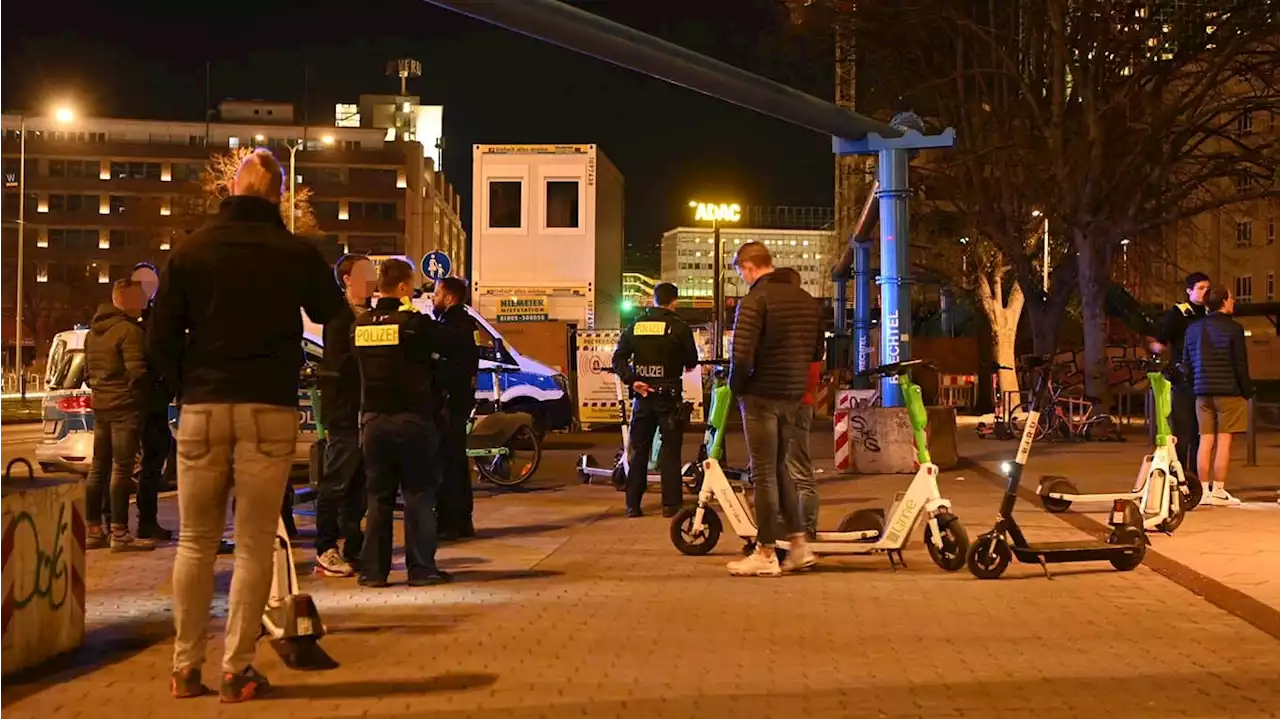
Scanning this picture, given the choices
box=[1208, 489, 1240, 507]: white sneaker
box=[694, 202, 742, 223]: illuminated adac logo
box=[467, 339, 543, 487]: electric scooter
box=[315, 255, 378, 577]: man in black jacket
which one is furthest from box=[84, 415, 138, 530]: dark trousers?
box=[694, 202, 742, 223]: illuminated adac logo

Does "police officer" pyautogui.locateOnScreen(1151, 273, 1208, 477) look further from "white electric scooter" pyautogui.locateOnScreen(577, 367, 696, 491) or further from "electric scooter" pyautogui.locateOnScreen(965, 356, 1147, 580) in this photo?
"white electric scooter" pyautogui.locateOnScreen(577, 367, 696, 491)

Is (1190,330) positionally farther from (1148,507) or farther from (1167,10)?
(1167,10)

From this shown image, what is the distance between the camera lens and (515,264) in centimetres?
2481

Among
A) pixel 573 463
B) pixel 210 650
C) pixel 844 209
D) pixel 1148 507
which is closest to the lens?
pixel 210 650

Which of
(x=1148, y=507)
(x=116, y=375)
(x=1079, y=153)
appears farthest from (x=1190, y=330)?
(x=1079, y=153)

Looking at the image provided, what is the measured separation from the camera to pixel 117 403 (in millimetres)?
9391

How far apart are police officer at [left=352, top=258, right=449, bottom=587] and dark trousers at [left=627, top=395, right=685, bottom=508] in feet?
11.7

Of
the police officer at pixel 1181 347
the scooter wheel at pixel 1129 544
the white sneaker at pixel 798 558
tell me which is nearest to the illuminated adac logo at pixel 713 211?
the police officer at pixel 1181 347

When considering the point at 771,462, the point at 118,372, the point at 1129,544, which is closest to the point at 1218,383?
the point at 1129,544

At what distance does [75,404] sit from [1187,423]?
35.2ft

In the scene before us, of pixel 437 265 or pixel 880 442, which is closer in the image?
pixel 880 442

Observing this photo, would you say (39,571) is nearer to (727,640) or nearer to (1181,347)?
(727,640)

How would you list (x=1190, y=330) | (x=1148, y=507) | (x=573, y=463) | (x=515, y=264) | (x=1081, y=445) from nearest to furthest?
(x=1148, y=507)
(x=1190, y=330)
(x=573, y=463)
(x=1081, y=445)
(x=515, y=264)

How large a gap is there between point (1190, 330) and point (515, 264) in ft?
47.1
